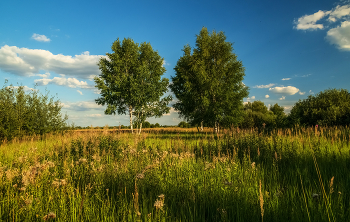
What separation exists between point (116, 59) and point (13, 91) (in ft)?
44.5

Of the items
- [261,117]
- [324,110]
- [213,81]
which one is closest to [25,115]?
[213,81]

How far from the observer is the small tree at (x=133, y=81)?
2505 centimetres

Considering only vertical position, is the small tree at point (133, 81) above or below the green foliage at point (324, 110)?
above

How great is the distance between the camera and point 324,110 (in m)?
21.5

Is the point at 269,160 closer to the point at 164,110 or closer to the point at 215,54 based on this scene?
the point at 215,54

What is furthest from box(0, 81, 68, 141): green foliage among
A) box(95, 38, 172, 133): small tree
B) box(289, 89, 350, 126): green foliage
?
box(289, 89, 350, 126): green foliage

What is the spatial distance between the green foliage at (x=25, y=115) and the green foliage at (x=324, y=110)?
26153 mm

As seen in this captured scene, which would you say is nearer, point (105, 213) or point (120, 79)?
point (105, 213)

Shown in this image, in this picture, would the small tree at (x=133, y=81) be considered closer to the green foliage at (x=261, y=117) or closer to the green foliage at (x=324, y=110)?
the green foliage at (x=261, y=117)

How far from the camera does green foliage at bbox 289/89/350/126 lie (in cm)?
2075

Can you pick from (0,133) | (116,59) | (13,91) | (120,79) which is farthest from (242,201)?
(116,59)

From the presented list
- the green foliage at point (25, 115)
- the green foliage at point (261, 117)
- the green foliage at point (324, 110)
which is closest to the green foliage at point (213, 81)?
the green foliage at point (261, 117)

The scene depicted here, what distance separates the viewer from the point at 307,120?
23.4m

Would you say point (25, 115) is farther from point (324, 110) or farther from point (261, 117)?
point (261, 117)
